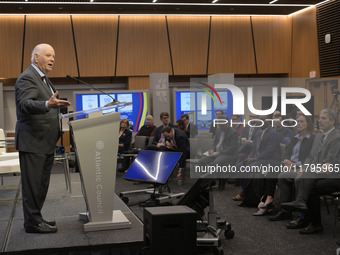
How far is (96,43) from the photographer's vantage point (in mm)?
13391

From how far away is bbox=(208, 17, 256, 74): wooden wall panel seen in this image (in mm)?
14023

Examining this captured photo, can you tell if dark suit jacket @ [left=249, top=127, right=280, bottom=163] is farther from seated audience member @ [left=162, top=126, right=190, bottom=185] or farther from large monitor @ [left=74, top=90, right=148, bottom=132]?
large monitor @ [left=74, top=90, right=148, bottom=132]

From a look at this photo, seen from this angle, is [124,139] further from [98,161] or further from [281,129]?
[98,161]

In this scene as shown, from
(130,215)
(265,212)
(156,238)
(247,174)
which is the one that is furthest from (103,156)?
(247,174)

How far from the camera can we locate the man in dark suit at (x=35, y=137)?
12.4 ft

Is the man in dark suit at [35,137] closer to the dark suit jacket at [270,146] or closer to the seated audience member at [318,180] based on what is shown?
the seated audience member at [318,180]

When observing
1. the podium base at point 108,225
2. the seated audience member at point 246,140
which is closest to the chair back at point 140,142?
the seated audience member at point 246,140

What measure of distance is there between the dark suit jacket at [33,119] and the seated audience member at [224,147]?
3545mm

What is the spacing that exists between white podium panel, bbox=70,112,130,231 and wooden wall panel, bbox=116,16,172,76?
9.76 meters

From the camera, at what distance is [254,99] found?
6547 mm

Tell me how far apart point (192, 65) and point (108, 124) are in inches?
402

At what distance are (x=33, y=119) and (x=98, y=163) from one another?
2.14 ft

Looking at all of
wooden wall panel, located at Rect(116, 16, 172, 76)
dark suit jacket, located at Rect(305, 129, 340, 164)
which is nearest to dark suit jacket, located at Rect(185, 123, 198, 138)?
dark suit jacket, located at Rect(305, 129, 340, 164)

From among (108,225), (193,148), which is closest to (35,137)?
(108,225)
